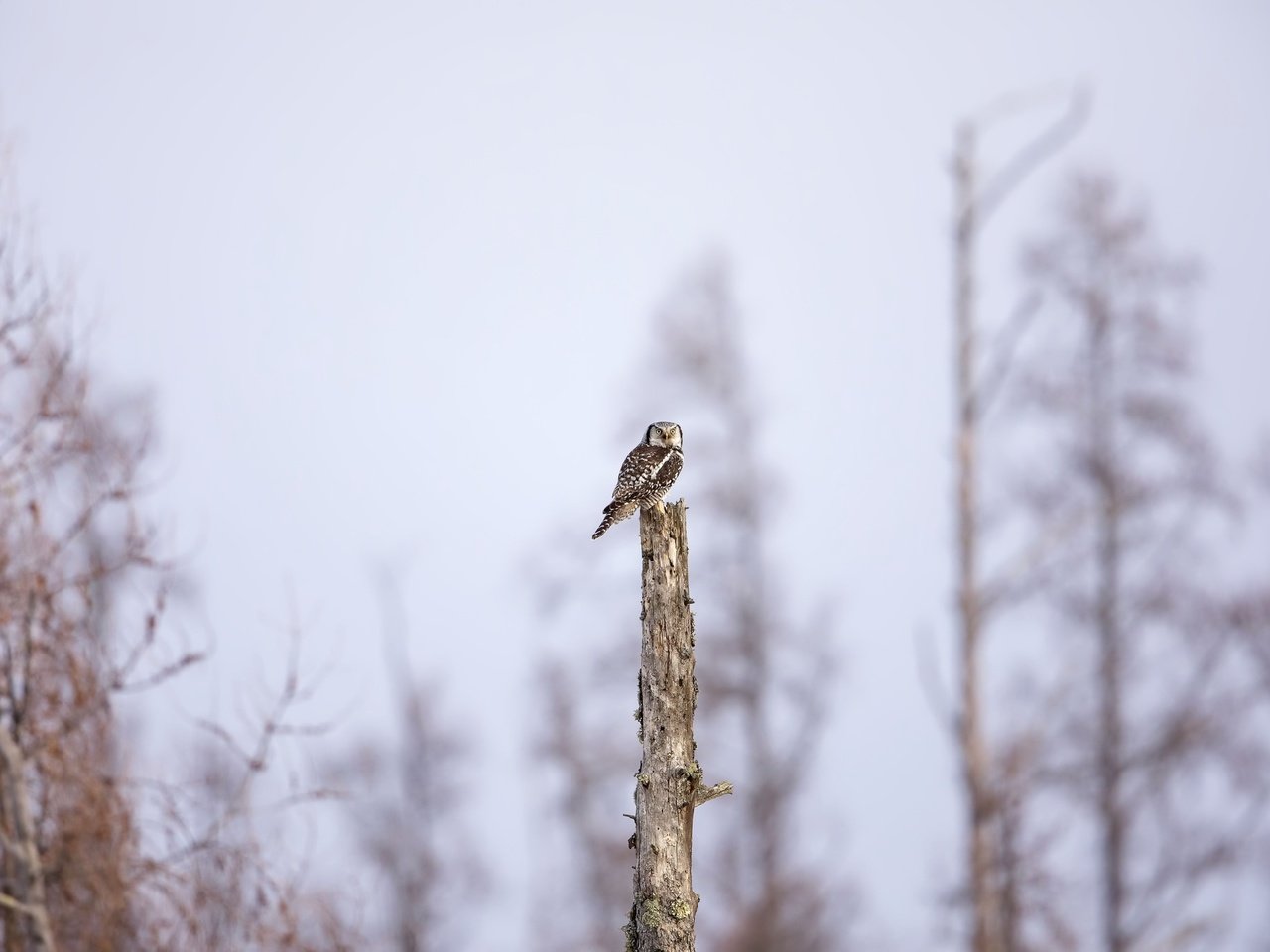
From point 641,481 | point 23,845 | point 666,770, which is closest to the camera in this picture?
point 666,770

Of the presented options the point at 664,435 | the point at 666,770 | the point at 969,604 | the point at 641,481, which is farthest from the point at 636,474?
the point at 969,604

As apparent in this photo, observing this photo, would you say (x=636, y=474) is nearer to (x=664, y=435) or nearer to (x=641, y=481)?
(x=641, y=481)

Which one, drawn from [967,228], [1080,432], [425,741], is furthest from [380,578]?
[967,228]

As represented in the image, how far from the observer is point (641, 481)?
6199mm

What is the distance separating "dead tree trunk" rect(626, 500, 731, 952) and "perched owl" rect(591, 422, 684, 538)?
709mm

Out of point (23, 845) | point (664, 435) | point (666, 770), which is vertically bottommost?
point (23, 845)

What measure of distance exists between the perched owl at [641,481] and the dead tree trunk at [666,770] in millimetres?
709

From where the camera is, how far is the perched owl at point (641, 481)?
6131mm

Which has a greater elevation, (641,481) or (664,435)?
(664,435)

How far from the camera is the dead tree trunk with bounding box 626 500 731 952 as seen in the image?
516cm

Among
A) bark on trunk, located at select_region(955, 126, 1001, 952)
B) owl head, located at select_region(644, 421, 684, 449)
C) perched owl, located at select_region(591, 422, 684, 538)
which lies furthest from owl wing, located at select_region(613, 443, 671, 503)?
bark on trunk, located at select_region(955, 126, 1001, 952)

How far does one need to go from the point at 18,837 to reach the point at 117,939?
0.69 metres

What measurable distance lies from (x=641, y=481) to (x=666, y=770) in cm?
155

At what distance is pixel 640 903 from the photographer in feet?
17.0
